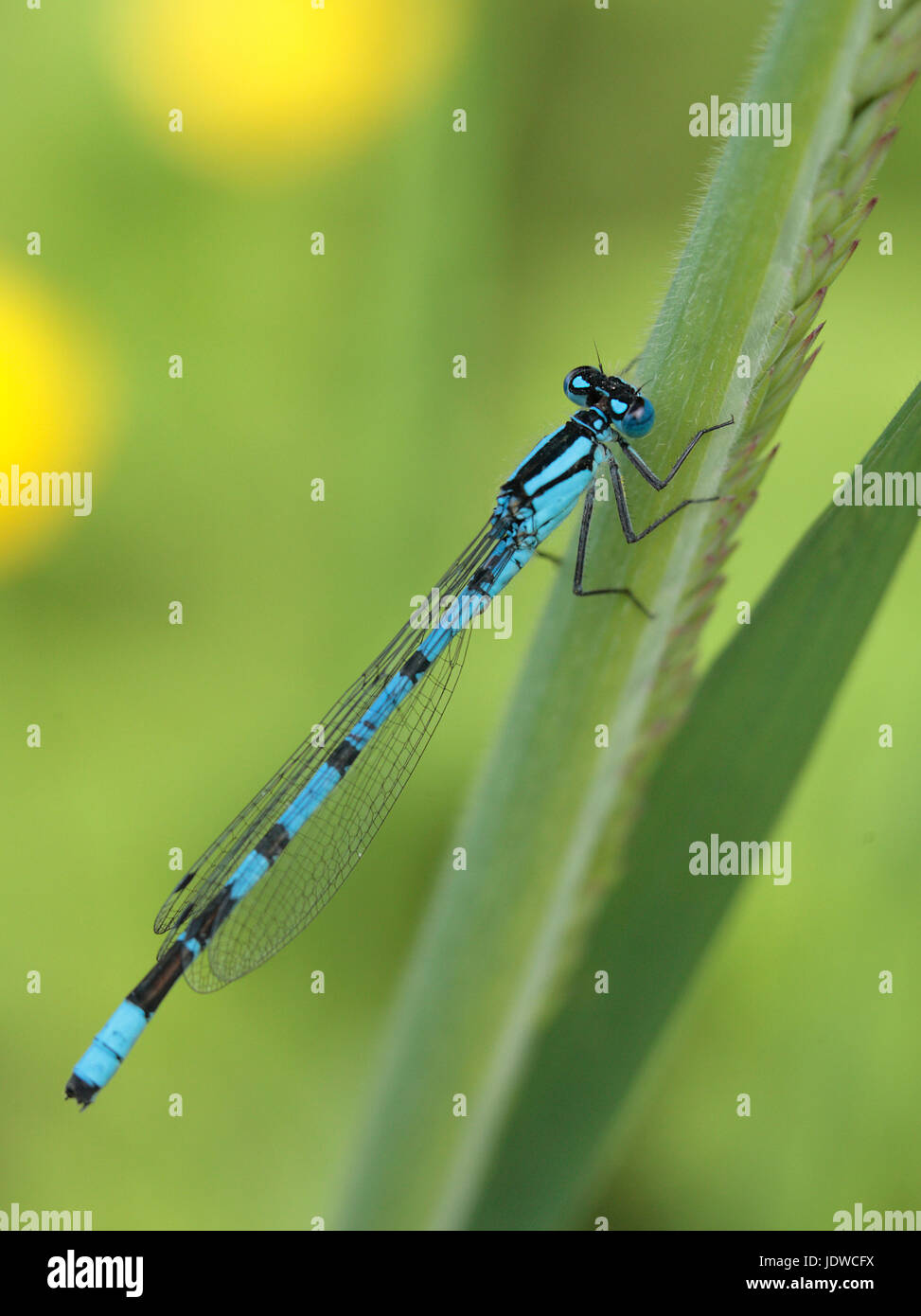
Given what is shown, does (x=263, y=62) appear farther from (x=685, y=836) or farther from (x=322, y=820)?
(x=685, y=836)

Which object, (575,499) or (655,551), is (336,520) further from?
(655,551)

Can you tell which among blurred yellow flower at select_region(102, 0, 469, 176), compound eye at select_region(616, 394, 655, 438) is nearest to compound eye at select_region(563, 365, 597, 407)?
compound eye at select_region(616, 394, 655, 438)

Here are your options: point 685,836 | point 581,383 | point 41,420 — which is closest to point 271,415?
point 41,420

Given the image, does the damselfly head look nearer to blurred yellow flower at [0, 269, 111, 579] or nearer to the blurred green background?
the blurred green background

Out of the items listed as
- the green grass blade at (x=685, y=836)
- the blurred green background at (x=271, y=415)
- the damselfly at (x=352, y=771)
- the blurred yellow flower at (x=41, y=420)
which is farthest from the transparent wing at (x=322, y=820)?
the blurred yellow flower at (x=41, y=420)

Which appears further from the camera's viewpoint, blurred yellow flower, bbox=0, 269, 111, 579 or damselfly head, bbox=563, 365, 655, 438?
blurred yellow flower, bbox=0, 269, 111, 579

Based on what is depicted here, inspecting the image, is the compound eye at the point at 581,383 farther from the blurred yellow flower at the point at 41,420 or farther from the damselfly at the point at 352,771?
the blurred yellow flower at the point at 41,420
